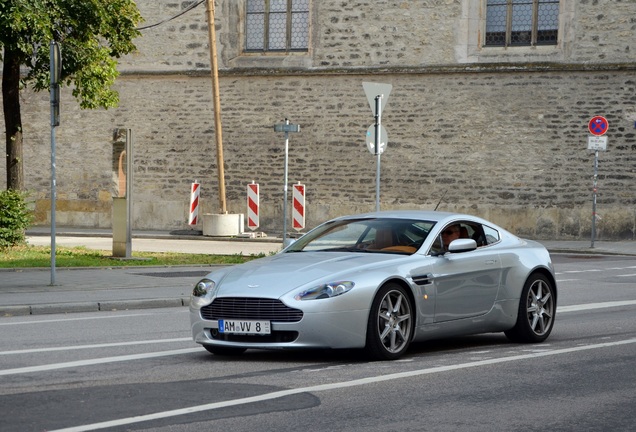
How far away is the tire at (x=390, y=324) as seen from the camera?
10056mm

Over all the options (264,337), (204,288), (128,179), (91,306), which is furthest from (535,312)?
(128,179)

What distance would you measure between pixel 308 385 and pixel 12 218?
51.7 ft

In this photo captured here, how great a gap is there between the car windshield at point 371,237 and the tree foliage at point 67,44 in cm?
1278

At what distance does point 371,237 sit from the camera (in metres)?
11.2

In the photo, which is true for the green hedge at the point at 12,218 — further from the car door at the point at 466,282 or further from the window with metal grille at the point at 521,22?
the window with metal grille at the point at 521,22

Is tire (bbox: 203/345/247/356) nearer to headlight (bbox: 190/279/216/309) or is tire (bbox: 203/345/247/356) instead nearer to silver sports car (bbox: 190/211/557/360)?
silver sports car (bbox: 190/211/557/360)

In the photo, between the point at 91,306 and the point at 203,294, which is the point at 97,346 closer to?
the point at 203,294

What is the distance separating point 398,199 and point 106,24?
12138mm

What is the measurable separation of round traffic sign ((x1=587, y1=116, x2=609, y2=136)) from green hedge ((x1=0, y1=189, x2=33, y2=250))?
548 inches

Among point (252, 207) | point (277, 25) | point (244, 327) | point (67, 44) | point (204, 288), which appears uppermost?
point (277, 25)

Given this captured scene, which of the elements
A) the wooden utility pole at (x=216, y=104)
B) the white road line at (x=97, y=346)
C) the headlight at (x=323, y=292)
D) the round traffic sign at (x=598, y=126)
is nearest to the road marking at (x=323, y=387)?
the headlight at (x=323, y=292)

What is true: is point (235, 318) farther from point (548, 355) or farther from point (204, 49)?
point (204, 49)

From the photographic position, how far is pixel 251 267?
34.7ft

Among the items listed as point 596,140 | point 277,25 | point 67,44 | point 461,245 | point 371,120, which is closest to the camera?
point 461,245
